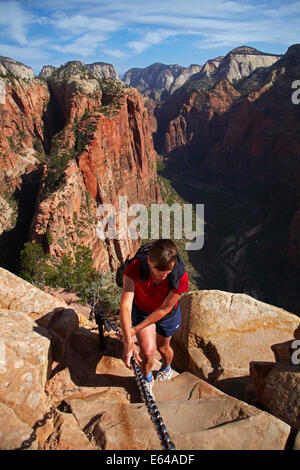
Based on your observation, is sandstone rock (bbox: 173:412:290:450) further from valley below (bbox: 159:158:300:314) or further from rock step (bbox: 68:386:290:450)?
valley below (bbox: 159:158:300:314)

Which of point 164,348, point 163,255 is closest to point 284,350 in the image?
point 164,348

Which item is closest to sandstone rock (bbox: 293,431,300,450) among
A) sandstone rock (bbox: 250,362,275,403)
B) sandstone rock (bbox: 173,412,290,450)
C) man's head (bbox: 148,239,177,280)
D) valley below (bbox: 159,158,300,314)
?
sandstone rock (bbox: 173,412,290,450)

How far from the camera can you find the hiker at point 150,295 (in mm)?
4363

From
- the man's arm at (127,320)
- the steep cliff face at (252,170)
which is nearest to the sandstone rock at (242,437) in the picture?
the man's arm at (127,320)

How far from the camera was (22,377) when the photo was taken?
14.9ft

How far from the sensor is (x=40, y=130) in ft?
189

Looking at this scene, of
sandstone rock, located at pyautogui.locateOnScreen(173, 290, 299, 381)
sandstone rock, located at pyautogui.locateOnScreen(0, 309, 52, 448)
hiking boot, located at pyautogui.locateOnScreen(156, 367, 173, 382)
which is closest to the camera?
sandstone rock, located at pyautogui.locateOnScreen(0, 309, 52, 448)

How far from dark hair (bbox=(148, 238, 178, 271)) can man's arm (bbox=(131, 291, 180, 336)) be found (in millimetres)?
808

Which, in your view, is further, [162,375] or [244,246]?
[244,246]

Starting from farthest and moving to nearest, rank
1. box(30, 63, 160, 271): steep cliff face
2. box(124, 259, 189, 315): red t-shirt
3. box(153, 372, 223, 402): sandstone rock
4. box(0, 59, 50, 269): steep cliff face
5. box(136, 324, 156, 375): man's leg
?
box(0, 59, 50, 269): steep cliff face → box(30, 63, 160, 271): steep cliff face → box(153, 372, 223, 402): sandstone rock → box(136, 324, 156, 375): man's leg → box(124, 259, 189, 315): red t-shirt

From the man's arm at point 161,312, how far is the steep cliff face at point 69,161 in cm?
2374

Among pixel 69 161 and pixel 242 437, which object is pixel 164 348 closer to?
pixel 242 437

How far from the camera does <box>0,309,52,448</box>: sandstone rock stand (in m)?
3.81

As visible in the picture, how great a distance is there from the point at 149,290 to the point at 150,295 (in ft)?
0.38
